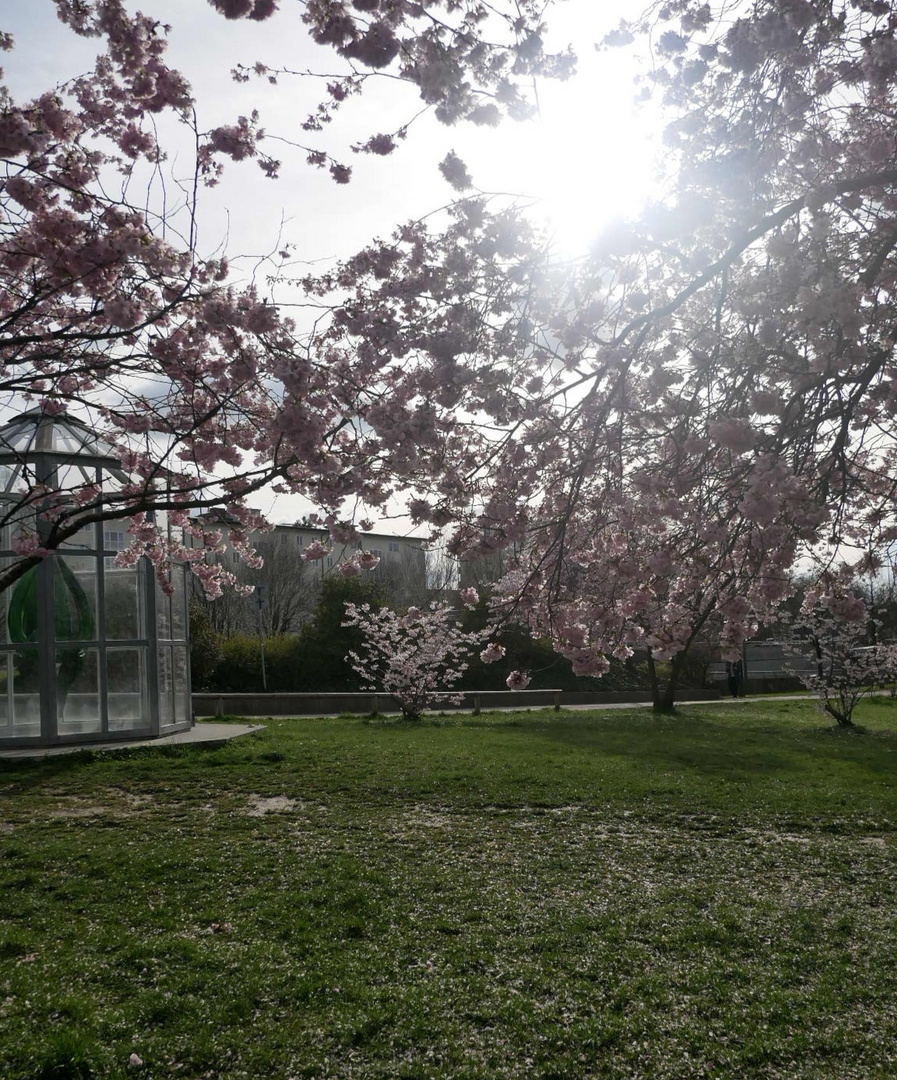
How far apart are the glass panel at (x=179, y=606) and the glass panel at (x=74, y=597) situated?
1494mm

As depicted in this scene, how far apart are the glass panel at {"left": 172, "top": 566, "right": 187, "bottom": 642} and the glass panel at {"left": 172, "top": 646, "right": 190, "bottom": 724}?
25 cm

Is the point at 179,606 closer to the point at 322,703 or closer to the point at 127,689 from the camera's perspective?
the point at 127,689

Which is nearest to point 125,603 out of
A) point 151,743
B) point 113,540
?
point 113,540

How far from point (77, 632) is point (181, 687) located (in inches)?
86.3

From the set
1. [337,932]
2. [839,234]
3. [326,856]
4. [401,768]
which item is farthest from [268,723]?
[839,234]

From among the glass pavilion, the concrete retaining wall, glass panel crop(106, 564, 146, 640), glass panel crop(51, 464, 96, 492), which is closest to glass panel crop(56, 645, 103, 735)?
the glass pavilion

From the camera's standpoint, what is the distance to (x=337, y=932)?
192 inches

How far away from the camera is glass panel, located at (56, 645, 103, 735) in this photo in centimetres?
1231

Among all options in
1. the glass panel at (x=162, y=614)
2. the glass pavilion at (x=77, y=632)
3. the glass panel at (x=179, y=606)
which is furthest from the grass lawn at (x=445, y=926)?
the glass panel at (x=179, y=606)

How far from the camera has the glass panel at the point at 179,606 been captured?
13.9 metres

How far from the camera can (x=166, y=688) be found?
1338 centimetres

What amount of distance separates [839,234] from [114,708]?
1156 cm

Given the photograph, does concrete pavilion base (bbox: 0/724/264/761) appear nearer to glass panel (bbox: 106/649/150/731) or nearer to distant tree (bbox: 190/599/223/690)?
glass panel (bbox: 106/649/150/731)

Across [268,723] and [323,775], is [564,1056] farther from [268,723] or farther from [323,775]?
[268,723]
